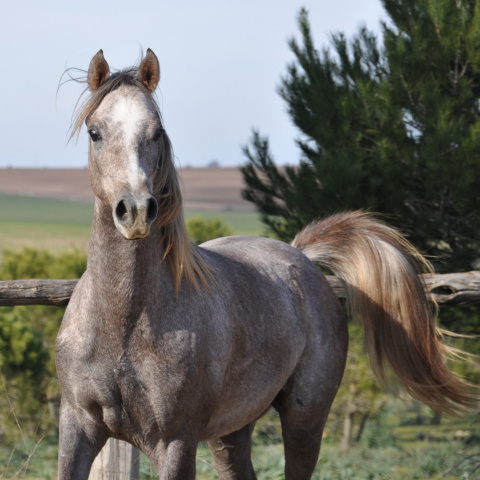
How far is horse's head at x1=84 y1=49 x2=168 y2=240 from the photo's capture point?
1.93m

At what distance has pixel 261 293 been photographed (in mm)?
2793

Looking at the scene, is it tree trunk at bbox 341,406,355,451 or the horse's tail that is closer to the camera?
the horse's tail

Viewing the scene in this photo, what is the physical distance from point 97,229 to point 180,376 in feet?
1.89

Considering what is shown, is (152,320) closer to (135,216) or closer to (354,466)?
(135,216)

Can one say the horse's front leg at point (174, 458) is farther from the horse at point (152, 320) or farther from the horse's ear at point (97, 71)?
the horse's ear at point (97, 71)

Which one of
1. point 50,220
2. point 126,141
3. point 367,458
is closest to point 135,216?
point 126,141

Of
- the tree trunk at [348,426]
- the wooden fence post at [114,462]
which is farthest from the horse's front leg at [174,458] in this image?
the tree trunk at [348,426]

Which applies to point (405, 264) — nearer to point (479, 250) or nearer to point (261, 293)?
point (261, 293)

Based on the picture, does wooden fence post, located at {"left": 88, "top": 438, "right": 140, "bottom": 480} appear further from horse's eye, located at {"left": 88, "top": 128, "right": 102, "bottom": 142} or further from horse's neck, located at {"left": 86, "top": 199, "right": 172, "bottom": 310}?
horse's eye, located at {"left": 88, "top": 128, "right": 102, "bottom": 142}

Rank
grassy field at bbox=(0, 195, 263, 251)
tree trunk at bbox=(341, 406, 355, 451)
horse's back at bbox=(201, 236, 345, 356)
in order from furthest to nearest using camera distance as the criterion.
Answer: grassy field at bbox=(0, 195, 263, 251)
tree trunk at bbox=(341, 406, 355, 451)
horse's back at bbox=(201, 236, 345, 356)

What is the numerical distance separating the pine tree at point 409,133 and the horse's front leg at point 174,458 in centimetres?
295

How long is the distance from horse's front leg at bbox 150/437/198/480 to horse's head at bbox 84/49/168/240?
0.77 metres

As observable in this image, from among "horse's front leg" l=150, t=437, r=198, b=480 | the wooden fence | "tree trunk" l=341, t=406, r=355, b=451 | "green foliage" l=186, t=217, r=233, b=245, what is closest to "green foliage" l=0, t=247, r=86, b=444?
"green foliage" l=186, t=217, r=233, b=245

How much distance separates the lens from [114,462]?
3387 millimetres
